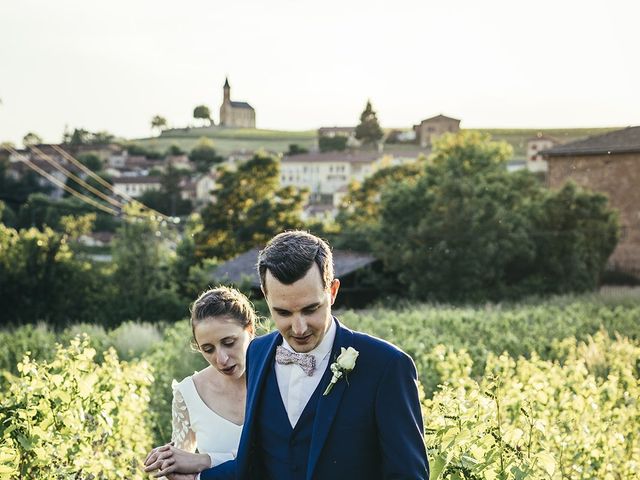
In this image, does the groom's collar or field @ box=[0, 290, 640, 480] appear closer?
the groom's collar

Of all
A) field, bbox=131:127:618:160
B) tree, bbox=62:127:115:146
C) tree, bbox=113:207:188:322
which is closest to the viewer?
tree, bbox=113:207:188:322

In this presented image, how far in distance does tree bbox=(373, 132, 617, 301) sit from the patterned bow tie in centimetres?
2539

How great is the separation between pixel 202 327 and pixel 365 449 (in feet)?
4.60

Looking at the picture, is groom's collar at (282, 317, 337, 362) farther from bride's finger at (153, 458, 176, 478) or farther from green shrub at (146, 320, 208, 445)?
green shrub at (146, 320, 208, 445)

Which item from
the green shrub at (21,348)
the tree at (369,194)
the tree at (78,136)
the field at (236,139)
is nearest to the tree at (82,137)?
the tree at (78,136)

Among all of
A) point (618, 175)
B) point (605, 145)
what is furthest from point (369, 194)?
point (618, 175)

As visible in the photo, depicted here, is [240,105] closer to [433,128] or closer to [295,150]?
[433,128]

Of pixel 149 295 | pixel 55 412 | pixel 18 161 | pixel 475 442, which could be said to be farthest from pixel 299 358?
pixel 18 161

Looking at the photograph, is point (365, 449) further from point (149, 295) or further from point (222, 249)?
point (222, 249)

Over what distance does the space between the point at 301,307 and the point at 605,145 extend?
38160 millimetres

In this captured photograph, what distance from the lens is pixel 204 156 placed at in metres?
115

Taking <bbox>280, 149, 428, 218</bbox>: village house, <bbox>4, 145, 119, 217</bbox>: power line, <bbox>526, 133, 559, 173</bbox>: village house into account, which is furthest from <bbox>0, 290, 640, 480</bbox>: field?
<bbox>280, 149, 428, 218</bbox>: village house

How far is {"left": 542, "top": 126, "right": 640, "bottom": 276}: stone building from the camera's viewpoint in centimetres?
3669

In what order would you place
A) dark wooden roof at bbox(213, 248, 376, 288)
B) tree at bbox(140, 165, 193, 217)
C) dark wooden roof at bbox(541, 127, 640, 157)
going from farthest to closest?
tree at bbox(140, 165, 193, 217) < dark wooden roof at bbox(541, 127, 640, 157) < dark wooden roof at bbox(213, 248, 376, 288)
